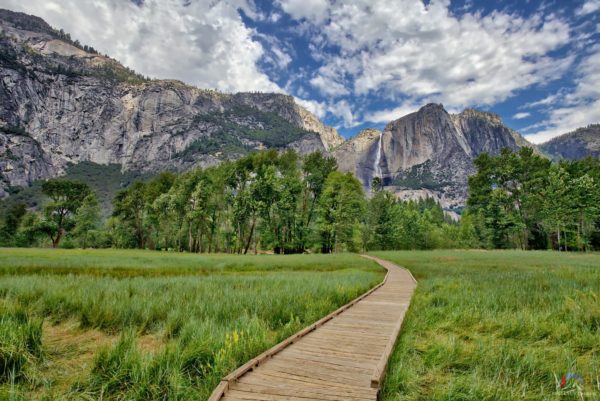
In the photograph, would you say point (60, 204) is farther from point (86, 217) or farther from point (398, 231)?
point (398, 231)

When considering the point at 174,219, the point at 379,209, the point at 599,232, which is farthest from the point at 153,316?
the point at 599,232

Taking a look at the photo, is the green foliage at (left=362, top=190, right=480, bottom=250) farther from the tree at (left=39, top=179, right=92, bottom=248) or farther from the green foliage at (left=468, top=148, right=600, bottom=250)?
the tree at (left=39, top=179, right=92, bottom=248)

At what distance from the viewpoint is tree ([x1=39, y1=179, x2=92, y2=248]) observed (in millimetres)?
63594

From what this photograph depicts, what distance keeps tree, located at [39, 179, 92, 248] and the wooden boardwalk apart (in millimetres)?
77256

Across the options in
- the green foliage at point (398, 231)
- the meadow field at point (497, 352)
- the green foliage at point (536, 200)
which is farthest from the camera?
the green foliage at point (398, 231)

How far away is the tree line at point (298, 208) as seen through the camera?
49938 millimetres

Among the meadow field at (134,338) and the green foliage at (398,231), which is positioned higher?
the green foliage at (398,231)

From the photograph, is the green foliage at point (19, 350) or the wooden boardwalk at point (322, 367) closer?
the wooden boardwalk at point (322, 367)

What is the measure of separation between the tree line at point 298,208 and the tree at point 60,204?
0.65 ft

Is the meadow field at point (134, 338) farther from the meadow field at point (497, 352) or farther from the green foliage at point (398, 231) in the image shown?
the green foliage at point (398, 231)

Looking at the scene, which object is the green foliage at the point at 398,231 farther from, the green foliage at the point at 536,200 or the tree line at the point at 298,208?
the green foliage at the point at 536,200

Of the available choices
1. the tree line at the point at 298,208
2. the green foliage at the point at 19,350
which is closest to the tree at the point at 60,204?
the tree line at the point at 298,208

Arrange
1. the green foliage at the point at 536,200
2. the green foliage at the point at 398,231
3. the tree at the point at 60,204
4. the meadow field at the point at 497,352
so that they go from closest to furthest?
the meadow field at the point at 497,352, the green foliage at the point at 536,200, the tree at the point at 60,204, the green foliage at the point at 398,231

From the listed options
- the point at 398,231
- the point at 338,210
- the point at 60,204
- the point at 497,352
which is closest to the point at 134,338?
the point at 497,352
